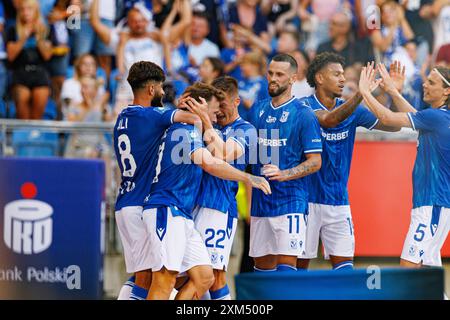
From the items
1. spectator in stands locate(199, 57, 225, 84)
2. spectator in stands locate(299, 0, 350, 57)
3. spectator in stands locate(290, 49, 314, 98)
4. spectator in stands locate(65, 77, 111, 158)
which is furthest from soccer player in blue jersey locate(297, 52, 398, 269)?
spectator in stands locate(299, 0, 350, 57)

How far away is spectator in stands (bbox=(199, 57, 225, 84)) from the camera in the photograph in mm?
11359

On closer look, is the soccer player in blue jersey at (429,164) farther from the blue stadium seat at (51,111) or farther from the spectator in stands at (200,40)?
the blue stadium seat at (51,111)

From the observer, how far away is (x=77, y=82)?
38.9 ft

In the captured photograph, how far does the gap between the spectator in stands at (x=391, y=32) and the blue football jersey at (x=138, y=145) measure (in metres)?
5.39

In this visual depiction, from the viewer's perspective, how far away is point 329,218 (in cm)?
838

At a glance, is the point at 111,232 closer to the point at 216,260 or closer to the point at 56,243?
the point at 56,243

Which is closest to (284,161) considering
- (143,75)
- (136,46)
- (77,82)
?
(143,75)

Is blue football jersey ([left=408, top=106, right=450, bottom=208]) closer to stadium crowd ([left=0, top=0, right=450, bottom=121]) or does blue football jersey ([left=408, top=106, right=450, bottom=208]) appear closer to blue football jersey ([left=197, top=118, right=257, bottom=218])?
blue football jersey ([left=197, top=118, right=257, bottom=218])

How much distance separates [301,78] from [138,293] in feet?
15.7

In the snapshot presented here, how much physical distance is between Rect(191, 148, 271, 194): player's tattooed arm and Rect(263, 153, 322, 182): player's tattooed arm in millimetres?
595
